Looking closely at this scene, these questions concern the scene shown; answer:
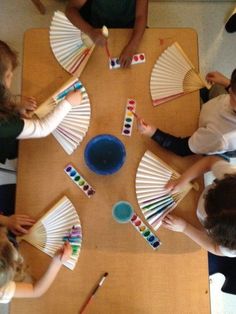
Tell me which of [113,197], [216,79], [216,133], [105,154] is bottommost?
[113,197]

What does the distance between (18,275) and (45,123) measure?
443 mm

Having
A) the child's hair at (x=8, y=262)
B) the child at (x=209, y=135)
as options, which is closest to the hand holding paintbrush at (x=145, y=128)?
the child at (x=209, y=135)

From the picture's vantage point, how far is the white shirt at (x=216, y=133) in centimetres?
100

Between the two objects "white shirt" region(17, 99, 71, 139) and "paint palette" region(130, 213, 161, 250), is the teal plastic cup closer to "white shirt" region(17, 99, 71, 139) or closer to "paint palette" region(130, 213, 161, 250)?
"paint palette" region(130, 213, 161, 250)

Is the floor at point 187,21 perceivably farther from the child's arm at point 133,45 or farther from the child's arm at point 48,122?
the child's arm at point 48,122

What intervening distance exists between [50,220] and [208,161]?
0.50 m

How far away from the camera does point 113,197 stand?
1.01 metres

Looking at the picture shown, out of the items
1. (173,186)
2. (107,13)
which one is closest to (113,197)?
(173,186)

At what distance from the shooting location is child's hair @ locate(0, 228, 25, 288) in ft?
2.87

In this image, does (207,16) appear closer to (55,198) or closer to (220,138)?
(220,138)

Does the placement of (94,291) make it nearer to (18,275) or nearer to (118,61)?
(18,275)

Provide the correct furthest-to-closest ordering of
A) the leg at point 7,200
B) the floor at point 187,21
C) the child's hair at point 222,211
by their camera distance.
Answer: the floor at point 187,21
the leg at point 7,200
the child's hair at point 222,211

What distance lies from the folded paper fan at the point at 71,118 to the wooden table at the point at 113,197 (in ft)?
0.07

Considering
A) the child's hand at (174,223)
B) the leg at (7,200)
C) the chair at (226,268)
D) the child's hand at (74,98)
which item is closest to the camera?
the child's hand at (174,223)
